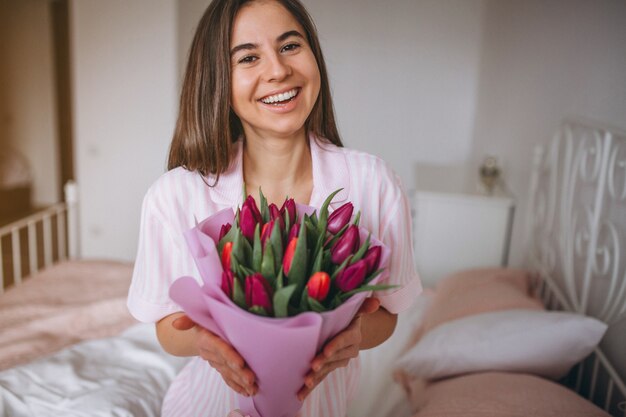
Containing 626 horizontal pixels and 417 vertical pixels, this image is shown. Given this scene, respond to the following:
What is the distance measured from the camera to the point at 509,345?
1113 mm

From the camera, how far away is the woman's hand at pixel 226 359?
1.87 ft

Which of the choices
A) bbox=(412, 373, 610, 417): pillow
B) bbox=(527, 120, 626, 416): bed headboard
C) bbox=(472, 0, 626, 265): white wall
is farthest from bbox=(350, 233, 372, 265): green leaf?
bbox=(472, 0, 626, 265): white wall

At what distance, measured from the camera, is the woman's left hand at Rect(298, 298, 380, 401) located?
22.3 inches

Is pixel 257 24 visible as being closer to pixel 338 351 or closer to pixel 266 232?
pixel 266 232

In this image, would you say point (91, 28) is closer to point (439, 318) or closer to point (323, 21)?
point (323, 21)

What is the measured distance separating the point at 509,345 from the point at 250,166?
2.15 ft

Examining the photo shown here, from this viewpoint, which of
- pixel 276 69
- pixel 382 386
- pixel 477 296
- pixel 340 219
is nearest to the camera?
pixel 340 219

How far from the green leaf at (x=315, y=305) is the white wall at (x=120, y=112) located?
1.40 meters

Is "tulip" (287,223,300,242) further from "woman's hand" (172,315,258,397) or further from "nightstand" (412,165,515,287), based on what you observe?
"nightstand" (412,165,515,287)

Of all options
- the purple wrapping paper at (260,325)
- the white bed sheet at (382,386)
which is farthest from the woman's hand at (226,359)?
the white bed sheet at (382,386)

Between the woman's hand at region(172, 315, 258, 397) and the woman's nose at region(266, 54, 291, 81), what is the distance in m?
0.36

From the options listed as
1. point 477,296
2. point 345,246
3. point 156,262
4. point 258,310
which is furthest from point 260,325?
point 477,296

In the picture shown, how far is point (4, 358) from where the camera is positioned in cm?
124

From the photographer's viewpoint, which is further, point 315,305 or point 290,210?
point 290,210
